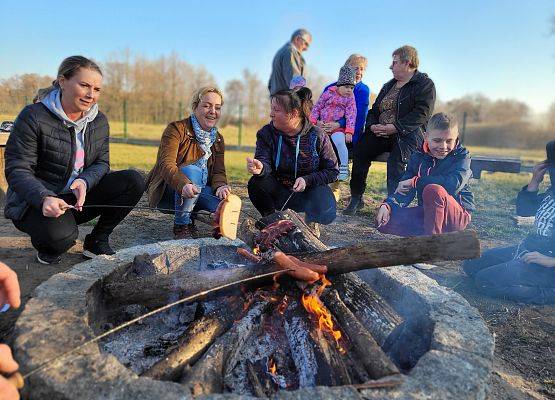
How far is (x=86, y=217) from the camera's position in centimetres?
359

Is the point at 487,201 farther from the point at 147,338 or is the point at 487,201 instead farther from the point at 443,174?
the point at 147,338

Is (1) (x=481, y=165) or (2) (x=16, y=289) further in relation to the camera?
(1) (x=481, y=165)

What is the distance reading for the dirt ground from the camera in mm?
2307

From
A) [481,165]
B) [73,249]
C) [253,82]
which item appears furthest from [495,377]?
[253,82]

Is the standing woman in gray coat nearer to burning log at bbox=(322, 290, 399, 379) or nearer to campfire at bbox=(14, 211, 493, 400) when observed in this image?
campfire at bbox=(14, 211, 493, 400)

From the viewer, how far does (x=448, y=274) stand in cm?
386

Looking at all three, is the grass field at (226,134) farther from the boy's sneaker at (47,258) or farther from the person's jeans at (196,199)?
the boy's sneaker at (47,258)

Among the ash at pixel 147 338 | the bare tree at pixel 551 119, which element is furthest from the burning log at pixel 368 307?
the bare tree at pixel 551 119

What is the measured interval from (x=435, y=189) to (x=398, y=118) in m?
2.00

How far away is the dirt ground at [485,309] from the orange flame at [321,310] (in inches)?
36.5

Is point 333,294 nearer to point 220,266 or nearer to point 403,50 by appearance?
point 220,266

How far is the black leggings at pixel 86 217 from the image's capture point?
10.1 feet

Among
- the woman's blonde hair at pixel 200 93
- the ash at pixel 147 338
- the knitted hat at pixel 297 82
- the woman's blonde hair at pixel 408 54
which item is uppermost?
the woman's blonde hair at pixel 408 54

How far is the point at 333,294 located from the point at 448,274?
6.84ft
